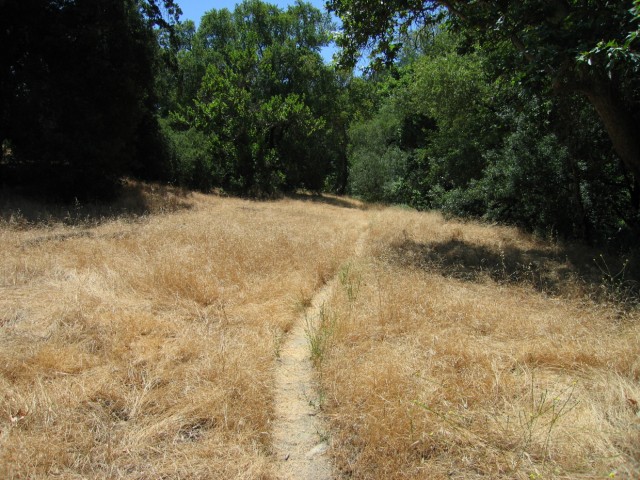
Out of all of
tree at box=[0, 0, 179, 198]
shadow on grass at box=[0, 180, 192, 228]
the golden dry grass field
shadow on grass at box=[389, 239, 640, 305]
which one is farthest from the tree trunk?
tree at box=[0, 0, 179, 198]

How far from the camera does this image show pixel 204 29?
3897cm

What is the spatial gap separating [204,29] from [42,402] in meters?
43.1

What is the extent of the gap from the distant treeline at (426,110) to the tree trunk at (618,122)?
0.03m

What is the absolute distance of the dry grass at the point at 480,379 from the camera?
2.62m

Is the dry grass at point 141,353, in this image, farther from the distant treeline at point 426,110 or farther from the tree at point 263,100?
the tree at point 263,100

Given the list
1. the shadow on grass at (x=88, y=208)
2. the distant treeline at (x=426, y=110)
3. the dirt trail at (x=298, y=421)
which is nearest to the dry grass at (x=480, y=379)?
the dirt trail at (x=298, y=421)

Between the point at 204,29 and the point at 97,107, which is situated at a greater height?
the point at 204,29

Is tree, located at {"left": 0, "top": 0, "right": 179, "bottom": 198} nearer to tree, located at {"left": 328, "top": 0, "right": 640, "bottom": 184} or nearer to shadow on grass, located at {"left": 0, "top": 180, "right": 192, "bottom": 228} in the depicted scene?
shadow on grass, located at {"left": 0, "top": 180, "right": 192, "bottom": 228}

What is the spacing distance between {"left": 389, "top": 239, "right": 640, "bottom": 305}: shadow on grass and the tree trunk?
2025 millimetres

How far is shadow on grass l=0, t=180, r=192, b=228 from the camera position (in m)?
10.3

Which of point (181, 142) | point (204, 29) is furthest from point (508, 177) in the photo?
point (204, 29)

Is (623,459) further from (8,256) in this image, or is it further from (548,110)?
(548,110)

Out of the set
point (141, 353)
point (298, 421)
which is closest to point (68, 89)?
point (141, 353)

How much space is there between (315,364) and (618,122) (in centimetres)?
739
